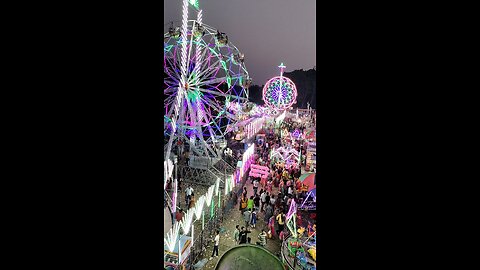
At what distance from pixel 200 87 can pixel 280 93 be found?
5.14ft

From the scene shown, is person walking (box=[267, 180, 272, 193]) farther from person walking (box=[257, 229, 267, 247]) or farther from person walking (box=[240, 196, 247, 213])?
person walking (box=[257, 229, 267, 247])

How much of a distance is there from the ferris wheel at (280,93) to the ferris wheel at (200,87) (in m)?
0.39

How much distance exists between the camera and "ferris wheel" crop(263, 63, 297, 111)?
437cm

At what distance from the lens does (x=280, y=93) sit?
15.1 feet

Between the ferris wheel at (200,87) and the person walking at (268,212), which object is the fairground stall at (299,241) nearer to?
the person walking at (268,212)

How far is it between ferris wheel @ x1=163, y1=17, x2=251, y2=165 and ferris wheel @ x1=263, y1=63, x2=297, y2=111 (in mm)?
394

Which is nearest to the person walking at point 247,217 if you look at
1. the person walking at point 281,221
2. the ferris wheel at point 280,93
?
the person walking at point 281,221

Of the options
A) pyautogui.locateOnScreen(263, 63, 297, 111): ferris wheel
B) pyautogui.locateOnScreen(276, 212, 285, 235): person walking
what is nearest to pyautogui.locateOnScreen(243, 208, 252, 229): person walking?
pyautogui.locateOnScreen(276, 212, 285, 235): person walking

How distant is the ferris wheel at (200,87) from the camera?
4.82 metres

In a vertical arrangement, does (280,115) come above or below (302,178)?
above
